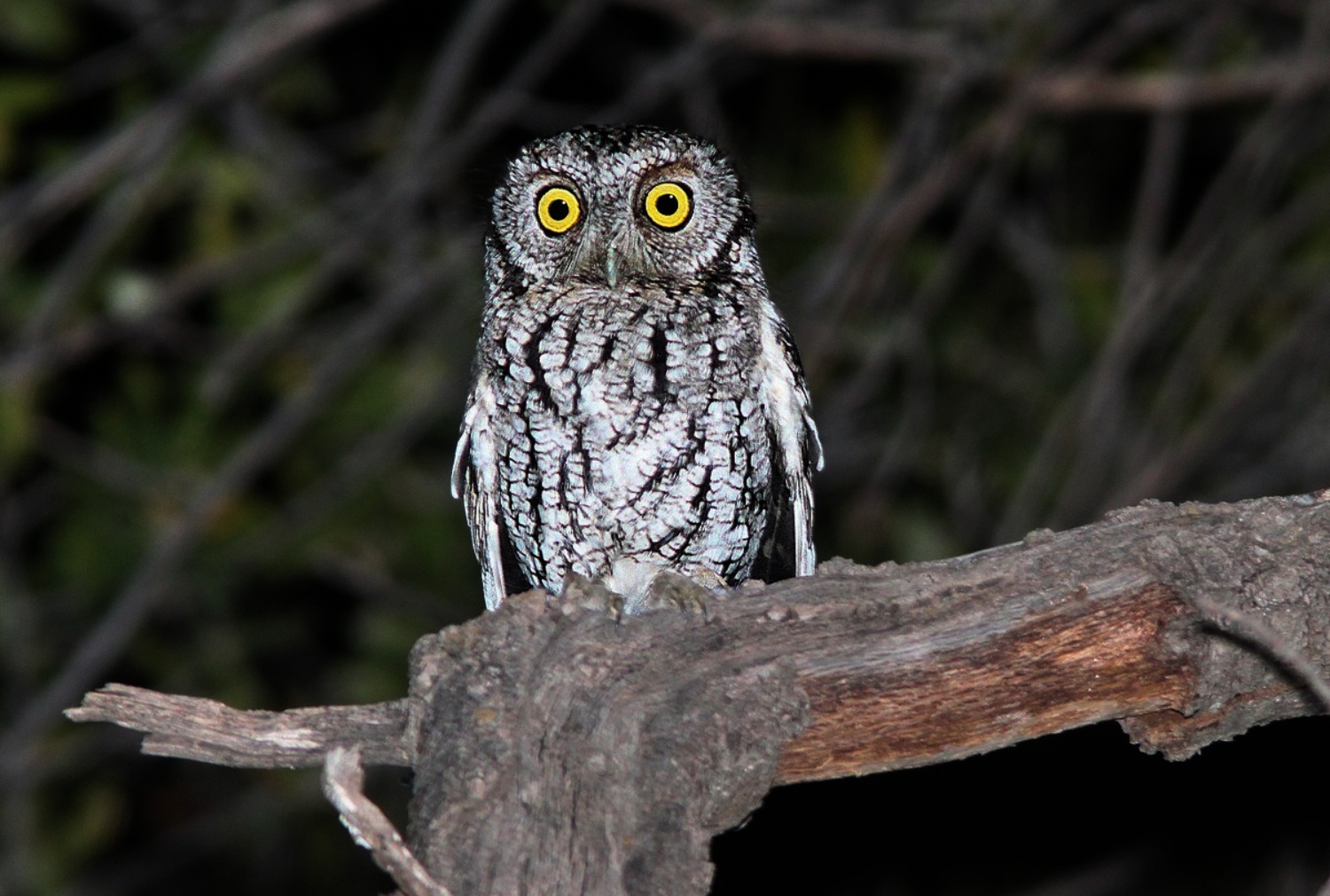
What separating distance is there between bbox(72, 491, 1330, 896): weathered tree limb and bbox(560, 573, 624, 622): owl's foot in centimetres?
1

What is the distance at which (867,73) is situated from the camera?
5.75 metres

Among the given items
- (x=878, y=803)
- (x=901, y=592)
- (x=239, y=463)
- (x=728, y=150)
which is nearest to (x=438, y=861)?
(x=901, y=592)

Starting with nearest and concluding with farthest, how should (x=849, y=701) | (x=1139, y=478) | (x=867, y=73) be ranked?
(x=849, y=701)
(x=1139, y=478)
(x=867, y=73)

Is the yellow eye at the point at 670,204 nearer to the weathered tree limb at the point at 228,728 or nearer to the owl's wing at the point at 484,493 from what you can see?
the owl's wing at the point at 484,493

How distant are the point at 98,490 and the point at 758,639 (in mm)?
3196

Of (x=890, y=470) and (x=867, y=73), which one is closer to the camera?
(x=890, y=470)

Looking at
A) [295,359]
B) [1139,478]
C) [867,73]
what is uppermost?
[867,73]

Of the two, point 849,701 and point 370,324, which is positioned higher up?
point 370,324

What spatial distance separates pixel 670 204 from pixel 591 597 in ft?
4.14

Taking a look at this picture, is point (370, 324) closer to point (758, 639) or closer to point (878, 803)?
point (878, 803)

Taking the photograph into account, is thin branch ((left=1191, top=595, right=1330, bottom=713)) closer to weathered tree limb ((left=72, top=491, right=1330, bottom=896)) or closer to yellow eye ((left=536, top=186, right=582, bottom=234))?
weathered tree limb ((left=72, top=491, right=1330, bottom=896))

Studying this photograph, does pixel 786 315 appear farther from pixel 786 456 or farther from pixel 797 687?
pixel 797 687

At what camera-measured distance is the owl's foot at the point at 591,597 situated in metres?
2.30

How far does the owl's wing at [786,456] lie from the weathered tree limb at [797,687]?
2.90 feet
